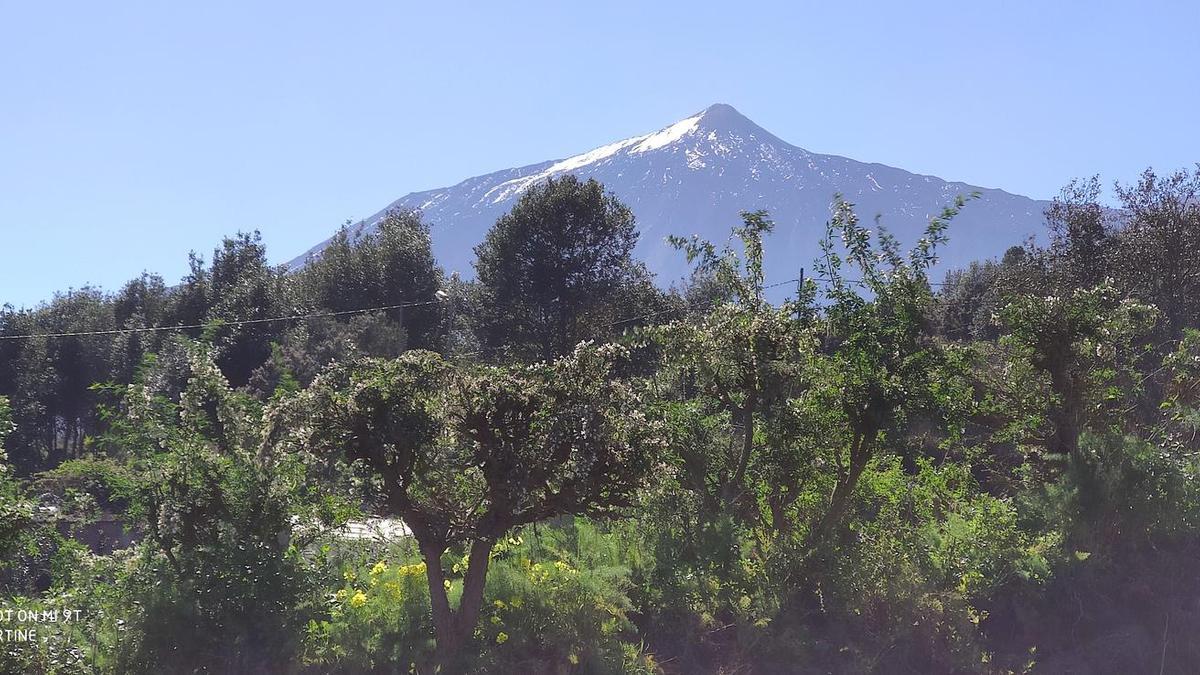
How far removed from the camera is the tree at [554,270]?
91.8ft

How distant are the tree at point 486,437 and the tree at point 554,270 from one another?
20976 millimetres

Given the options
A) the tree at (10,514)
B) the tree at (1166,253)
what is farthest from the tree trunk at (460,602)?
the tree at (1166,253)

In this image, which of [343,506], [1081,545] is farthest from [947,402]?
[343,506]

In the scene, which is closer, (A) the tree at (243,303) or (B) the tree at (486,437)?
(B) the tree at (486,437)

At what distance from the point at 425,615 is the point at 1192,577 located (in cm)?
667

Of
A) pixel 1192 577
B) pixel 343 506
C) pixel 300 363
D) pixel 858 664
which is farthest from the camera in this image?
pixel 300 363

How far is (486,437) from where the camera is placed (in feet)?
20.7

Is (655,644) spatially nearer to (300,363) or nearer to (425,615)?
(425,615)

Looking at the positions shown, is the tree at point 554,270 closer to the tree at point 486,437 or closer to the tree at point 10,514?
the tree at point 486,437

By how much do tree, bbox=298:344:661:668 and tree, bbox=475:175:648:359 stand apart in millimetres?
20976

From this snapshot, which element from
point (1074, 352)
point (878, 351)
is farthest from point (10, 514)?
point (1074, 352)

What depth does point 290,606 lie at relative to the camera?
6445mm

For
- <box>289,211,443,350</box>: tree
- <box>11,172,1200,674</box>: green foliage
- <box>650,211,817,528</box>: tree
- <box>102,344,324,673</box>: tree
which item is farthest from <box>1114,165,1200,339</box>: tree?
<box>289,211,443,350</box>: tree

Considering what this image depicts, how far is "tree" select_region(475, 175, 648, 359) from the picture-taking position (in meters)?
28.0
